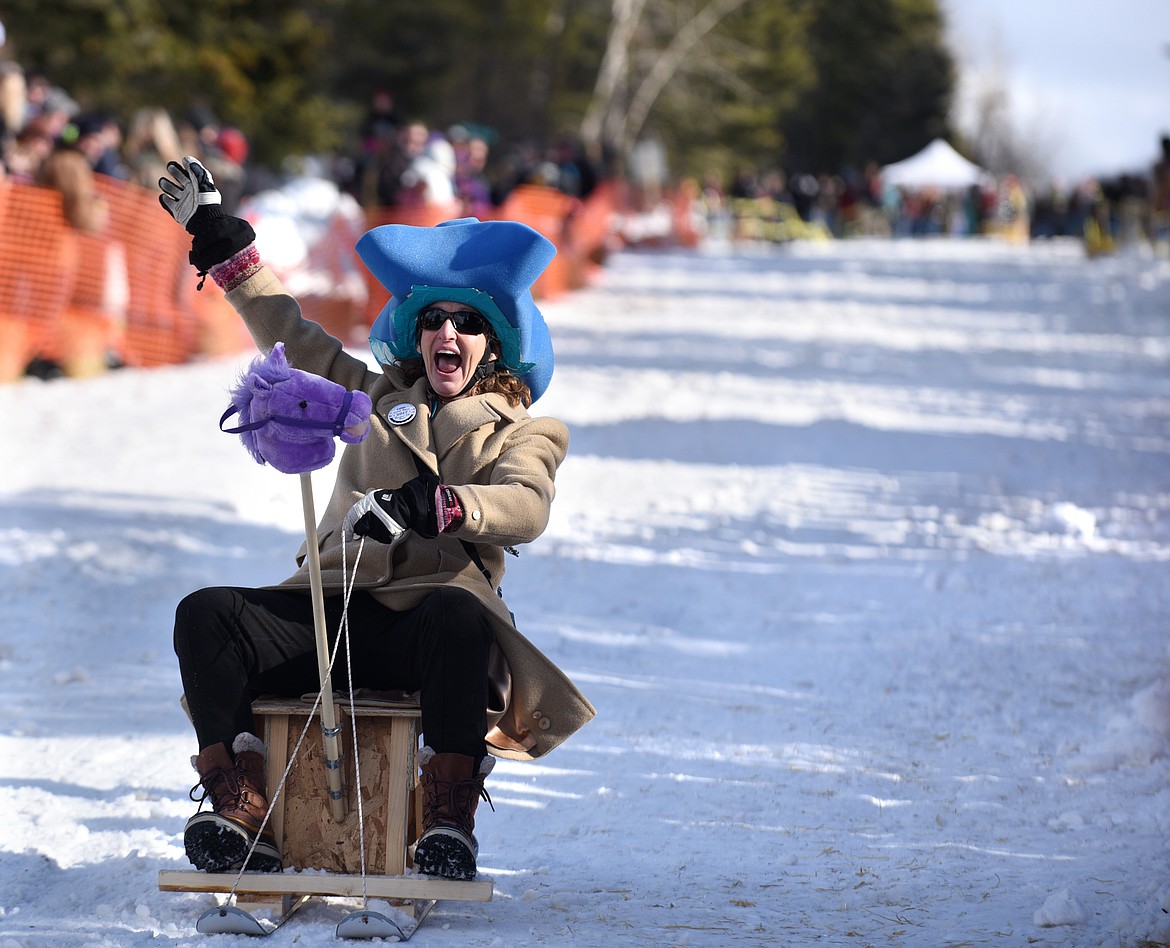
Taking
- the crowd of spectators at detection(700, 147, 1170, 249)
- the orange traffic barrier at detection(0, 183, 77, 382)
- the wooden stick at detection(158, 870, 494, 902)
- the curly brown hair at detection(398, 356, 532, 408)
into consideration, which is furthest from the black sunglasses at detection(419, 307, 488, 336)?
the crowd of spectators at detection(700, 147, 1170, 249)

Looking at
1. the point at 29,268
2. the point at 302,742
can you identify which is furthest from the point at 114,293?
the point at 302,742

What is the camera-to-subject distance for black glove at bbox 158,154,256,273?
4.30 metres

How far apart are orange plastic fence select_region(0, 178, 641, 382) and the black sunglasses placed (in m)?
8.17

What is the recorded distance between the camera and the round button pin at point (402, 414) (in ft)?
13.8

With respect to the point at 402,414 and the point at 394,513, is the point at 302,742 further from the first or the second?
the point at 402,414

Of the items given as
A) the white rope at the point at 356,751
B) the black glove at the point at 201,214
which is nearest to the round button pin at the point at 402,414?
the white rope at the point at 356,751

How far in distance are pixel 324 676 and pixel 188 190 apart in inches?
51.6

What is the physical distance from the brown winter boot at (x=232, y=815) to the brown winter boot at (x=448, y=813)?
0.37 meters

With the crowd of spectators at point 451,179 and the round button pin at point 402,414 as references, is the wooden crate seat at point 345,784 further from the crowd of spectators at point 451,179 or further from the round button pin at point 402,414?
the crowd of spectators at point 451,179

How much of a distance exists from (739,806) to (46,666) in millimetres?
2673

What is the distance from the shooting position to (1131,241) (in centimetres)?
3538

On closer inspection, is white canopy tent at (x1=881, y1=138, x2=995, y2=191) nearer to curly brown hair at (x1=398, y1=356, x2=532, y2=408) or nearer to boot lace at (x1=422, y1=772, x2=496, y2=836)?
curly brown hair at (x1=398, y1=356, x2=532, y2=408)

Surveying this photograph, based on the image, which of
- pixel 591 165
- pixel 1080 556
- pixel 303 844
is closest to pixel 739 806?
pixel 303 844

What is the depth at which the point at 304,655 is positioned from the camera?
411cm
